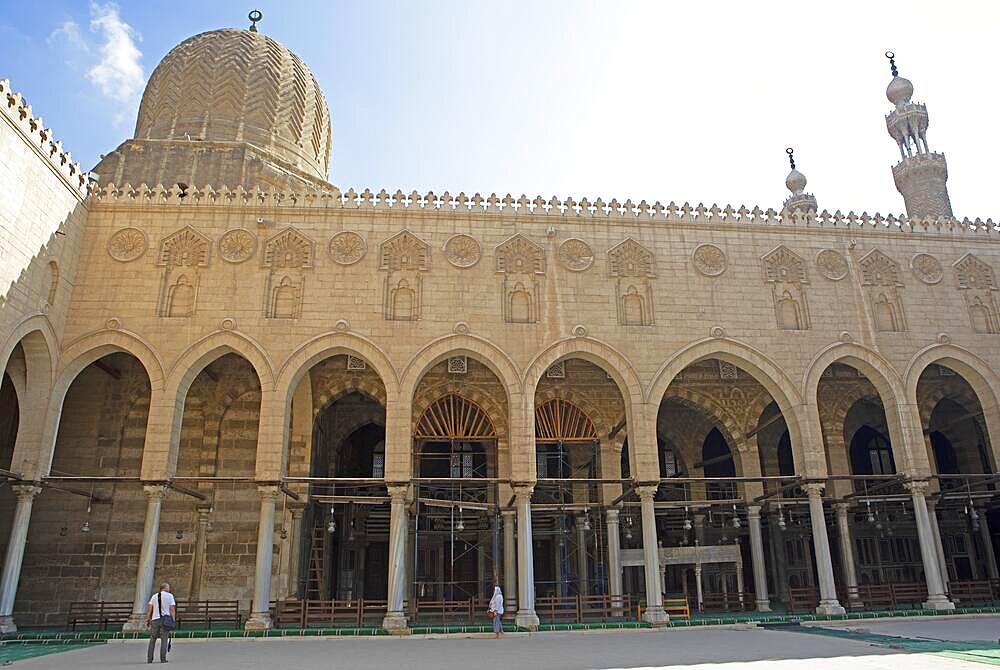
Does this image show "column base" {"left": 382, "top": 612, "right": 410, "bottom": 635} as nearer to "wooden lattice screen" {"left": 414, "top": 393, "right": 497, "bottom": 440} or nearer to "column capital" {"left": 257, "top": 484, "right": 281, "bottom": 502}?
"column capital" {"left": 257, "top": 484, "right": 281, "bottom": 502}

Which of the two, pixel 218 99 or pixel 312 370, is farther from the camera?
pixel 218 99

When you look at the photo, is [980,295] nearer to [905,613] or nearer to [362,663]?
[905,613]

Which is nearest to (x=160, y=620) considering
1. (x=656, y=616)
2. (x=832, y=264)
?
(x=656, y=616)

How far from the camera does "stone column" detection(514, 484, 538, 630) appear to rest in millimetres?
13516

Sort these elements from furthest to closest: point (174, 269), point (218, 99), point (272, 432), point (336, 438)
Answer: point (218, 99) → point (336, 438) → point (174, 269) → point (272, 432)

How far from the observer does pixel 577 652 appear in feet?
33.4

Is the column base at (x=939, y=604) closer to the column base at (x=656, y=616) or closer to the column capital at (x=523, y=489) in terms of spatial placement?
the column base at (x=656, y=616)

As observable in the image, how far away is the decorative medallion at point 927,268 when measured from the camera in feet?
55.8

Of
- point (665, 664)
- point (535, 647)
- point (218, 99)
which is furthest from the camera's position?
point (218, 99)

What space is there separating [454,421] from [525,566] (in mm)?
5016

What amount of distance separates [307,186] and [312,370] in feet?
18.8

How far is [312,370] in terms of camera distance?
17484 mm

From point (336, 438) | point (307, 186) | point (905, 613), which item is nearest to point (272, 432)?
point (336, 438)

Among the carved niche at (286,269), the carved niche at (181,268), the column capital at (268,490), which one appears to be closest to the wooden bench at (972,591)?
the column capital at (268,490)
